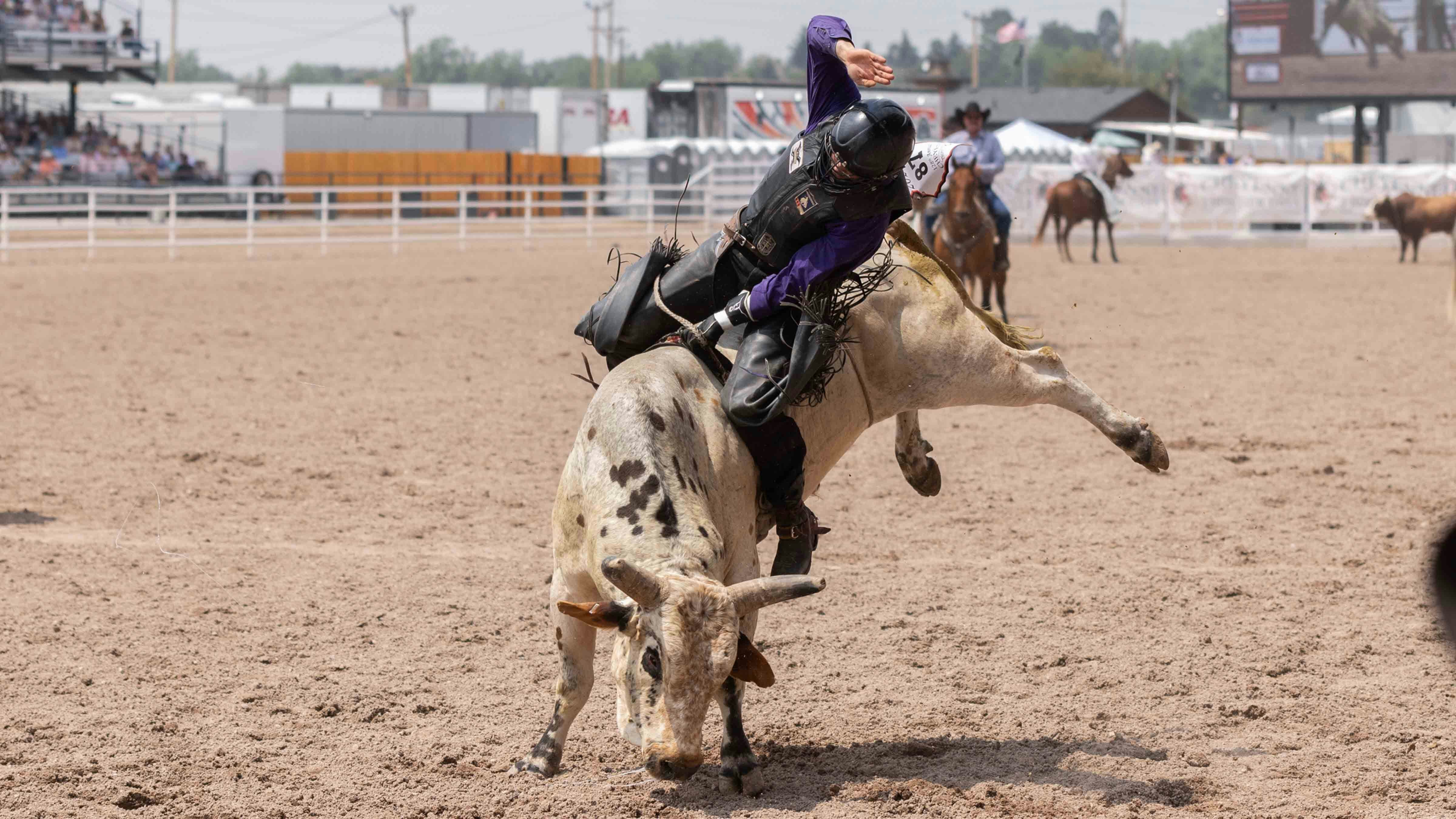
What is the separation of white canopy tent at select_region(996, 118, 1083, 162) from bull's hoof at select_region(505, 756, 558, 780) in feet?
128

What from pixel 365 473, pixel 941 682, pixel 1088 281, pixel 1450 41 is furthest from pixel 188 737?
pixel 1450 41

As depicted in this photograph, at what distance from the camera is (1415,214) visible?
2514cm

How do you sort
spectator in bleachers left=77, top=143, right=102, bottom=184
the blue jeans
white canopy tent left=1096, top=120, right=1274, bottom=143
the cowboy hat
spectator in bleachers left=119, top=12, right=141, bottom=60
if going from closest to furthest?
the cowboy hat, the blue jeans, spectator in bleachers left=77, top=143, right=102, bottom=184, spectator in bleachers left=119, top=12, right=141, bottom=60, white canopy tent left=1096, top=120, right=1274, bottom=143

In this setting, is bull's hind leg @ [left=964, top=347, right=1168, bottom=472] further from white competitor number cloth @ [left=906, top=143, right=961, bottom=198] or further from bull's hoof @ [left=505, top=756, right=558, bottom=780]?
bull's hoof @ [left=505, top=756, right=558, bottom=780]

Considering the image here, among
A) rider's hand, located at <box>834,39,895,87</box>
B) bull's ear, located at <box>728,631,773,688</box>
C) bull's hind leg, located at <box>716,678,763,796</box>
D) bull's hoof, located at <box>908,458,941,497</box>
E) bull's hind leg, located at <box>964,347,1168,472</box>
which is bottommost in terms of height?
bull's hind leg, located at <box>716,678,763,796</box>

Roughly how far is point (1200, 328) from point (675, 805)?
1216 cm

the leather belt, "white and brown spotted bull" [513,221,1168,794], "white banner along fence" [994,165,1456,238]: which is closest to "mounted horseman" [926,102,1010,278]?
"white and brown spotted bull" [513,221,1168,794]

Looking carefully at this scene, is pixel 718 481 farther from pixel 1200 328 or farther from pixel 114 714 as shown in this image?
pixel 1200 328

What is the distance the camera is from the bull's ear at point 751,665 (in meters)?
3.51

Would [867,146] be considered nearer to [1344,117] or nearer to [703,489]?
[703,489]

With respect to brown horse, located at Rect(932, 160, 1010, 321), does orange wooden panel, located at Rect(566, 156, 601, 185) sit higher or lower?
higher

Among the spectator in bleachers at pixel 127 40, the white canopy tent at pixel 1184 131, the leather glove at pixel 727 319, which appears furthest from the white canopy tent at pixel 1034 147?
the leather glove at pixel 727 319

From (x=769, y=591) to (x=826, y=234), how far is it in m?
1.30

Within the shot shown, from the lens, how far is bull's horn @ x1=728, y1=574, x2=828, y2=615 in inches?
137
